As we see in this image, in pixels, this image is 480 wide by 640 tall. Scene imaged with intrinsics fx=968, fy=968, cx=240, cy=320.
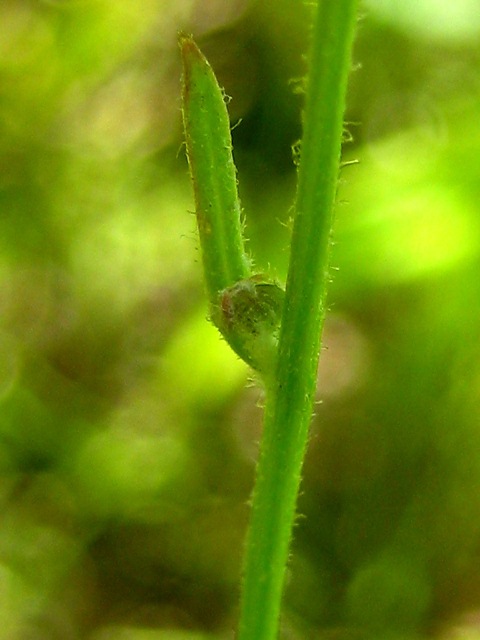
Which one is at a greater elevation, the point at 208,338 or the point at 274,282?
the point at 208,338

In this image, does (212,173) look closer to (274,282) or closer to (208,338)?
(274,282)

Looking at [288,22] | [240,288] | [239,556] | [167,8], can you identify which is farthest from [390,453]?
[240,288]

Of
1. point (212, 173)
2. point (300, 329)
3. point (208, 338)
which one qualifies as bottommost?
point (300, 329)

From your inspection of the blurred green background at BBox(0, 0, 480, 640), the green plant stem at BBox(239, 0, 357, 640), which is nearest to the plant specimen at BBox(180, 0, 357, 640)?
the green plant stem at BBox(239, 0, 357, 640)

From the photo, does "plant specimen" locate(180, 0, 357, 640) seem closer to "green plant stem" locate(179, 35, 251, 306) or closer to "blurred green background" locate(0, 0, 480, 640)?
"green plant stem" locate(179, 35, 251, 306)

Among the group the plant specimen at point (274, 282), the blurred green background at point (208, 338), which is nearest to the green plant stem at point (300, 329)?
the plant specimen at point (274, 282)

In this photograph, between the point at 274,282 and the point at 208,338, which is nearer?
the point at 274,282

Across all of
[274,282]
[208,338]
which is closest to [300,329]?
[274,282]
